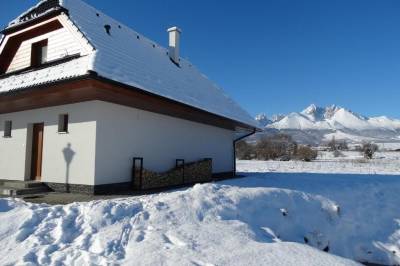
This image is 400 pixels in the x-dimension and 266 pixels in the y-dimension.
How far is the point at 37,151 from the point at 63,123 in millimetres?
1824

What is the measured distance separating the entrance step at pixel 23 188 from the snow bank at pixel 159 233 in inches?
A: 81.3

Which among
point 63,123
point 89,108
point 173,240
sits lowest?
→ point 173,240

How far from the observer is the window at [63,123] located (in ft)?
33.5

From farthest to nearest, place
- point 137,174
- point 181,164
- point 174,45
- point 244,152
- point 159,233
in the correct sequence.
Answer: point 244,152 < point 174,45 < point 181,164 < point 137,174 < point 159,233

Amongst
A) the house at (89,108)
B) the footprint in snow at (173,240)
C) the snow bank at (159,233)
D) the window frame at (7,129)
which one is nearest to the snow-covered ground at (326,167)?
the house at (89,108)

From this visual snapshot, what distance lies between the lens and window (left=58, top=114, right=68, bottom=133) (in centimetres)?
1021

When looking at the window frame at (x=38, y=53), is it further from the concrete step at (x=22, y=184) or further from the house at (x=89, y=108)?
the concrete step at (x=22, y=184)

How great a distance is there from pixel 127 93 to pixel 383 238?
374 inches

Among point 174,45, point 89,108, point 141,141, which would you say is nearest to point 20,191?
point 89,108

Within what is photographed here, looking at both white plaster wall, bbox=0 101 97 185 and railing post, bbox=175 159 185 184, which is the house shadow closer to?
white plaster wall, bbox=0 101 97 185

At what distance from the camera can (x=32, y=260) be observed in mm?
4707

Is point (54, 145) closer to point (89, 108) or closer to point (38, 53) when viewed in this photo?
point (89, 108)

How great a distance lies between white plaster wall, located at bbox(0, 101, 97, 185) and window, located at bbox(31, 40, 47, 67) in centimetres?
202

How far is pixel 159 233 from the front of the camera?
570cm
